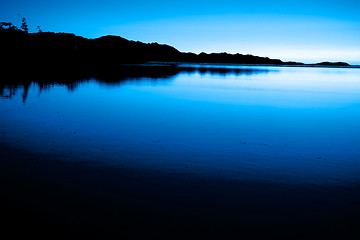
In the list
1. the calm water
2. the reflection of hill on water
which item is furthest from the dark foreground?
the reflection of hill on water

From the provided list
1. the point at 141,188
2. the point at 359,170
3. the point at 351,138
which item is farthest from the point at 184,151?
the point at 351,138

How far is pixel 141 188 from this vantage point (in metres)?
10.9

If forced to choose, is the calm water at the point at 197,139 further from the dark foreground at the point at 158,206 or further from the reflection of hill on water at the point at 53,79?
the reflection of hill on water at the point at 53,79

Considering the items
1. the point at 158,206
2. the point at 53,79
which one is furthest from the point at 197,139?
the point at 53,79

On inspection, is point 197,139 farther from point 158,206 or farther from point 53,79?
point 53,79

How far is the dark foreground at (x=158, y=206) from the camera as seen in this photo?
8.24 m

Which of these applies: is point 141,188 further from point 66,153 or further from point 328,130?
point 328,130

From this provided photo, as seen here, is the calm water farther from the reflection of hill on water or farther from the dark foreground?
the reflection of hill on water

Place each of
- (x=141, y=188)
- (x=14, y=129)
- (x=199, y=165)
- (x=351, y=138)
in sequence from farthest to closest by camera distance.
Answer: (x=351, y=138) → (x=14, y=129) → (x=199, y=165) → (x=141, y=188)

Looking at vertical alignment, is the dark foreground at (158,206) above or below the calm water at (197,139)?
below

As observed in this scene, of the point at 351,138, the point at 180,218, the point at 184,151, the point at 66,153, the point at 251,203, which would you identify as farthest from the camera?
the point at 351,138

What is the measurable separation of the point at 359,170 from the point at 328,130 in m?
11.0

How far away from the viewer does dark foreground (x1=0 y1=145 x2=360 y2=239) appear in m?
8.24

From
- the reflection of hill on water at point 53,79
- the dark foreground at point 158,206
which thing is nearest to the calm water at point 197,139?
the dark foreground at point 158,206
